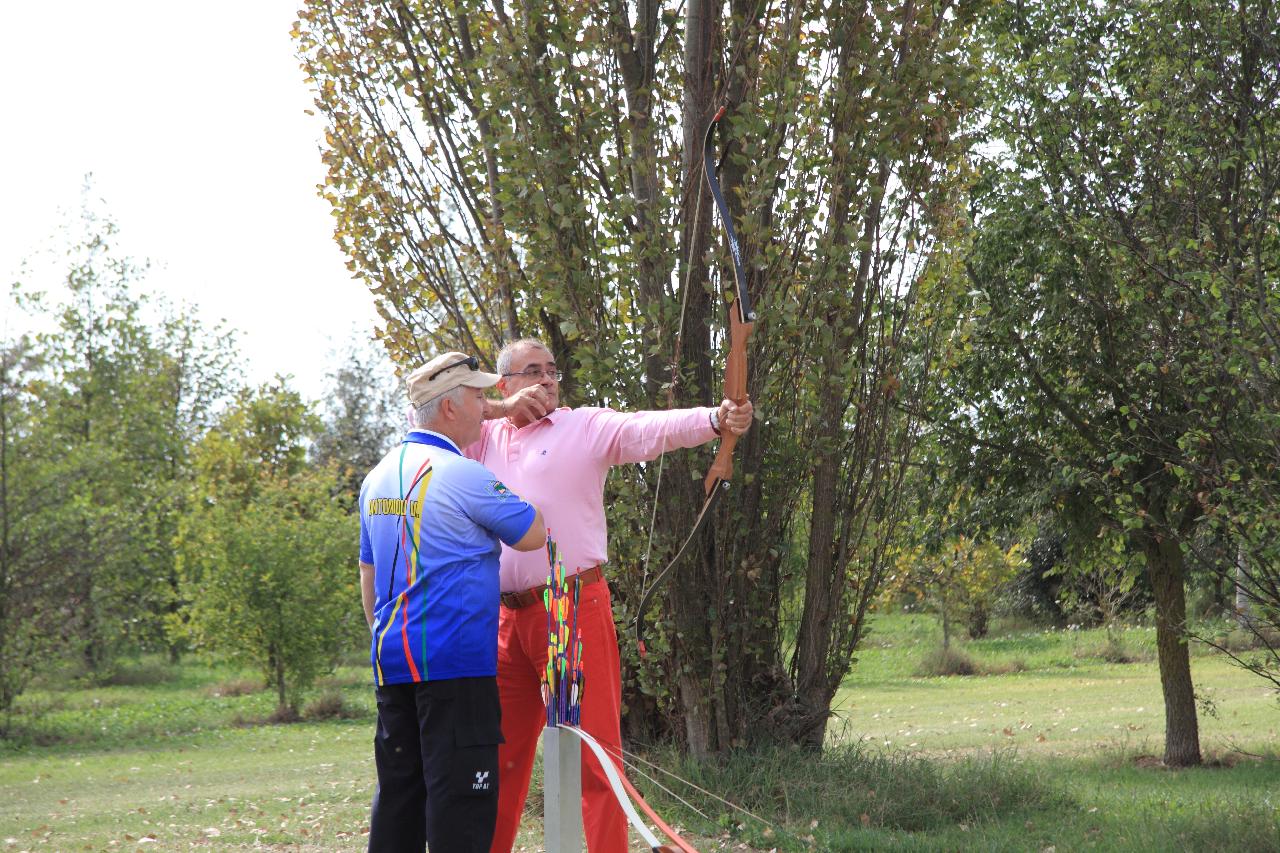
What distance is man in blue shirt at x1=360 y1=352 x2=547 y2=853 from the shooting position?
3389 millimetres

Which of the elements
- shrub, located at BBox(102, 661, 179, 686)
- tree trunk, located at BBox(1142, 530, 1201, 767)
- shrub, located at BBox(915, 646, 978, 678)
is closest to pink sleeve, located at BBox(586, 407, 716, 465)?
tree trunk, located at BBox(1142, 530, 1201, 767)

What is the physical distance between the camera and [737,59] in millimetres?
6535

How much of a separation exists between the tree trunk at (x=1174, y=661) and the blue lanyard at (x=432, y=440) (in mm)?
8746

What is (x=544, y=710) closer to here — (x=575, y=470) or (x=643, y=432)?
(x=575, y=470)

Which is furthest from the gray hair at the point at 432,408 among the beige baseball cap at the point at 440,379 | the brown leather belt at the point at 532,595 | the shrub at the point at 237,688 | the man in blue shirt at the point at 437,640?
the shrub at the point at 237,688

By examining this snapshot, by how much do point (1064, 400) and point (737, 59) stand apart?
17.1 feet

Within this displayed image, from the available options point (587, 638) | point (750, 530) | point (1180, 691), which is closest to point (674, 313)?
point (750, 530)

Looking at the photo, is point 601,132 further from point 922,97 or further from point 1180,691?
point 1180,691

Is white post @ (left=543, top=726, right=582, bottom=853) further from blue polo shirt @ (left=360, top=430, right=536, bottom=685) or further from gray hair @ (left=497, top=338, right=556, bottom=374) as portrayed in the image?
gray hair @ (left=497, top=338, right=556, bottom=374)

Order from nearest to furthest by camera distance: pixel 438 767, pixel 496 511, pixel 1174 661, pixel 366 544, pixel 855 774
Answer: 1. pixel 438 767
2. pixel 496 511
3. pixel 366 544
4. pixel 855 774
5. pixel 1174 661

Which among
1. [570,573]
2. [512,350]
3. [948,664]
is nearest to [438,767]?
[570,573]

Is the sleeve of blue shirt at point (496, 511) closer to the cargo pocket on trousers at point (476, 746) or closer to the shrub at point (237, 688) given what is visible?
the cargo pocket on trousers at point (476, 746)

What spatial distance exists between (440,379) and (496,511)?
0.53 meters

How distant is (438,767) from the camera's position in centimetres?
337
